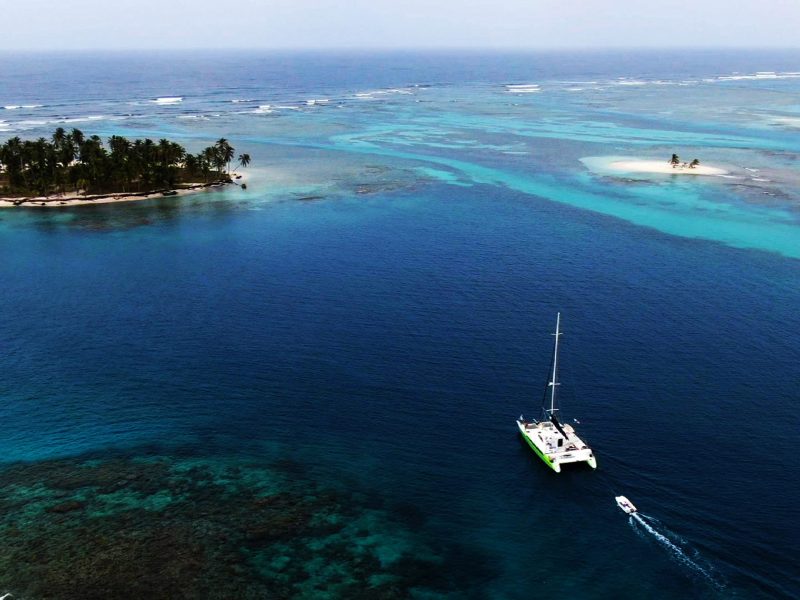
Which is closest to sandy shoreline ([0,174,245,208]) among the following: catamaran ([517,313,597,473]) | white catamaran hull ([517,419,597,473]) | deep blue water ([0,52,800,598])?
deep blue water ([0,52,800,598])

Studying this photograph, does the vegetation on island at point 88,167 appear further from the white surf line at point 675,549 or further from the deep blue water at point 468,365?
the white surf line at point 675,549

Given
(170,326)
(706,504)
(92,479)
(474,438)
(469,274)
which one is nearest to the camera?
(706,504)

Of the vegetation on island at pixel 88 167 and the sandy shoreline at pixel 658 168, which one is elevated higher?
the vegetation on island at pixel 88 167

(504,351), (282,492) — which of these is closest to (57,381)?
(282,492)

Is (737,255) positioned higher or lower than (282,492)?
higher

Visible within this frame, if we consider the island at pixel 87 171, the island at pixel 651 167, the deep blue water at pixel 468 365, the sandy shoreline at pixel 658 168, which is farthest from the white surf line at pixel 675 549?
the sandy shoreline at pixel 658 168

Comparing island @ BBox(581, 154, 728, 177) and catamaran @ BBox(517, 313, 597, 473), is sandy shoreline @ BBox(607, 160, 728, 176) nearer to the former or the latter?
island @ BBox(581, 154, 728, 177)

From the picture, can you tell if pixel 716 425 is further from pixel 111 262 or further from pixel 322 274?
pixel 111 262
